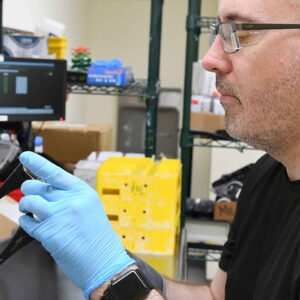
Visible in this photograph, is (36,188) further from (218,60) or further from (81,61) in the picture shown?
(81,61)

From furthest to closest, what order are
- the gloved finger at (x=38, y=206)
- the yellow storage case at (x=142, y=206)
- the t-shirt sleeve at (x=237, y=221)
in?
the yellow storage case at (x=142, y=206)
the t-shirt sleeve at (x=237, y=221)
the gloved finger at (x=38, y=206)

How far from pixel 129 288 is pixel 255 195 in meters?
0.49

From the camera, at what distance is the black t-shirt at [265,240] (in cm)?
100

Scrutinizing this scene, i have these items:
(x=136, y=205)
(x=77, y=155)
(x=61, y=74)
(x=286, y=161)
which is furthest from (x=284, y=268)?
(x=77, y=155)

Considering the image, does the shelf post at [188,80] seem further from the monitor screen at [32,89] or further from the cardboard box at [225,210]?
the monitor screen at [32,89]

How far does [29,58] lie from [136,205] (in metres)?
0.76

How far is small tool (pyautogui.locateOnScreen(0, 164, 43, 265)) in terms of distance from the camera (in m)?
0.93

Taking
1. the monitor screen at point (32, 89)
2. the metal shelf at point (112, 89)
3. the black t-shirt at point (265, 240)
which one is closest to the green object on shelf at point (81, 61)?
the metal shelf at point (112, 89)

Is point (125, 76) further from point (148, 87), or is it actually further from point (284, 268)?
point (284, 268)

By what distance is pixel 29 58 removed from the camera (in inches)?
76.4

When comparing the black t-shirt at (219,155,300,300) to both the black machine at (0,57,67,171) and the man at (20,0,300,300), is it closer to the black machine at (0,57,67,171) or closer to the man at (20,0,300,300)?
the man at (20,0,300,300)

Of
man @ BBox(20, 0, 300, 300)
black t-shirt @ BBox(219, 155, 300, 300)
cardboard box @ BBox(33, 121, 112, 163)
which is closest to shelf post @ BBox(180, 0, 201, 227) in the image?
cardboard box @ BBox(33, 121, 112, 163)

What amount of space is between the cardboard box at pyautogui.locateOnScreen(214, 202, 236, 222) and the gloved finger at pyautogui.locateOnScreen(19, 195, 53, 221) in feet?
5.60

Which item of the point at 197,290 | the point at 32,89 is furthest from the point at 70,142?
the point at 197,290
